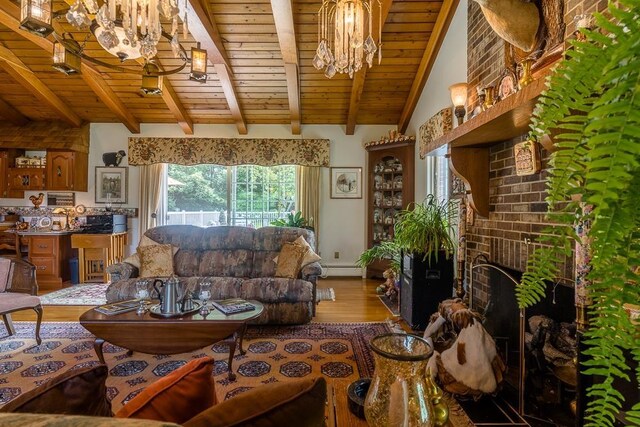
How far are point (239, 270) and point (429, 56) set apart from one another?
3526mm

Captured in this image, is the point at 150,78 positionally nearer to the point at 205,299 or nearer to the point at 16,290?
the point at 205,299

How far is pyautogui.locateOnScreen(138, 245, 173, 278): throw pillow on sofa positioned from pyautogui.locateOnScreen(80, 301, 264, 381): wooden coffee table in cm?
124

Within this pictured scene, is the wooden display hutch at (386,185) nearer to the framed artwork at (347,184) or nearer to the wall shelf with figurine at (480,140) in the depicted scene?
the framed artwork at (347,184)

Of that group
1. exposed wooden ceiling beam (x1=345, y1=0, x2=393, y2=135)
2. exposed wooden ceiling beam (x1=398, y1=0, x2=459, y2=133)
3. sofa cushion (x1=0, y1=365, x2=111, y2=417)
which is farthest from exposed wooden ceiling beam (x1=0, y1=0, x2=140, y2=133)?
exposed wooden ceiling beam (x1=398, y1=0, x2=459, y2=133)

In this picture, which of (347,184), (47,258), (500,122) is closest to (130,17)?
(500,122)

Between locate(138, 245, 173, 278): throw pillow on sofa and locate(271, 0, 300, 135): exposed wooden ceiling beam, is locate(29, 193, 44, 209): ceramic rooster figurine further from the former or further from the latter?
locate(271, 0, 300, 135): exposed wooden ceiling beam

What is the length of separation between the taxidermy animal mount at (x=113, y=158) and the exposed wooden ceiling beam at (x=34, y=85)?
0.67 m

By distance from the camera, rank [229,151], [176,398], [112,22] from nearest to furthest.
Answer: [176,398]
[112,22]
[229,151]

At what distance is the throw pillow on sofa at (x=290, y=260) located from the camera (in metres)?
3.60

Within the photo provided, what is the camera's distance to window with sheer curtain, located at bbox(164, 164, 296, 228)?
19.8 feet

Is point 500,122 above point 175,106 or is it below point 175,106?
below

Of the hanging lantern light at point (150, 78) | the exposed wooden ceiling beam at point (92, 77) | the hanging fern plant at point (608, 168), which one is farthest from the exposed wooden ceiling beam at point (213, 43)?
the hanging fern plant at point (608, 168)

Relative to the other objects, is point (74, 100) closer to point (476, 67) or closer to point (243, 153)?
point (243, 153)

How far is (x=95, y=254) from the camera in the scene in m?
5.21
